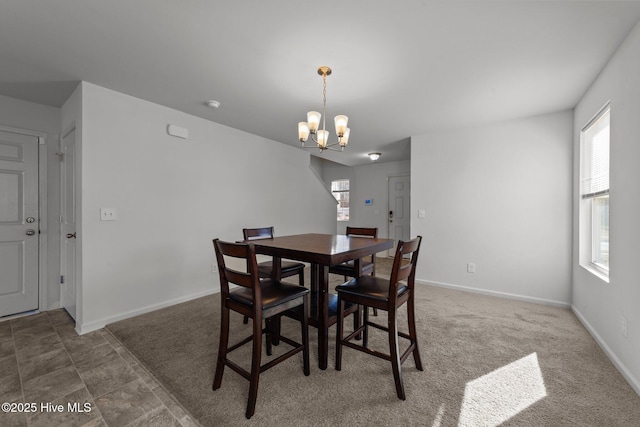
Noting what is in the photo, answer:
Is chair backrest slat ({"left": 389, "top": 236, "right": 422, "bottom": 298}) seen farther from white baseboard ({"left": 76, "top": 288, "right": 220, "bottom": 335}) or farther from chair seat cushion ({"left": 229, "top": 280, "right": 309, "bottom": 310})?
white baseboard ({"left": 76, "top": 288, "right": 220, "bottom": 335})

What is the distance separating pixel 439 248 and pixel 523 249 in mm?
1006

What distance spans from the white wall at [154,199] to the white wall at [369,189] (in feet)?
10.6

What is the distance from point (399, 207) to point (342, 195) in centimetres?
163

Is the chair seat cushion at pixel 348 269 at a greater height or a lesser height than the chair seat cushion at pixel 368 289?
lesser

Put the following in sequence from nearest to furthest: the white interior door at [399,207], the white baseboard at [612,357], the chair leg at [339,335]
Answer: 1. the white baseboard at [612,357]
2. the chair leg at [339,335]
3. the white interior door at [399,207]

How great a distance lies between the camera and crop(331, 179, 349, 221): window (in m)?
7.25


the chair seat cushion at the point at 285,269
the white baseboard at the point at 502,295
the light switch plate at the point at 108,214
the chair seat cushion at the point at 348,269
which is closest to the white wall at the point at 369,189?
the white baseboard at the point at 502,295

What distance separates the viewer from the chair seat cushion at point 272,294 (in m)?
1.61

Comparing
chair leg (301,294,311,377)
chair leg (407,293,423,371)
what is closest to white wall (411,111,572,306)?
chair leg (407,293,423,371)

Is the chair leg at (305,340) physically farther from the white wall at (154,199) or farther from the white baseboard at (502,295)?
the white baseboard at (502,295)

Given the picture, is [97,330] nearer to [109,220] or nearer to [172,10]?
[109,220]

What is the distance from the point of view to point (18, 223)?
2.84 m

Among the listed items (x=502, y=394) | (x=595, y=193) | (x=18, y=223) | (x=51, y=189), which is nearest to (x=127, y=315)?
(x=18, y=223)

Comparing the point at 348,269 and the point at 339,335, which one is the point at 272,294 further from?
the point at 348,269
